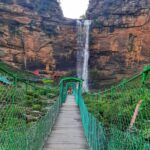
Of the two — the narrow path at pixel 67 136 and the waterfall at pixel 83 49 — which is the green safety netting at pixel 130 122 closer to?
the narrow path at pixel 67 136

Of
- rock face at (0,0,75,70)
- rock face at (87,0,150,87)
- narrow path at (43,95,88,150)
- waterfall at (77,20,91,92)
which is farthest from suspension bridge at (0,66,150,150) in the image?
waterfall at (77,20,91,92)

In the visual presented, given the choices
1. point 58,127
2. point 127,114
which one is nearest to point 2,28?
point 58,127

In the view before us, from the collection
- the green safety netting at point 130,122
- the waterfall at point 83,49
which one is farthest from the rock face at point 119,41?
the green safety netting at point 130,122

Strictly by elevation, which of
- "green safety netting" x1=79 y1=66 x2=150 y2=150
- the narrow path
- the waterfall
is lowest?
the narrow path

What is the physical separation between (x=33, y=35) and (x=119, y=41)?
6746 mm

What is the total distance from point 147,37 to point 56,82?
25.3 feet

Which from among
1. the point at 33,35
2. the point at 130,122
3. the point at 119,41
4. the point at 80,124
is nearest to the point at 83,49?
the point at 119,41

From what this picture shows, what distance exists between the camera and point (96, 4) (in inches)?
1088

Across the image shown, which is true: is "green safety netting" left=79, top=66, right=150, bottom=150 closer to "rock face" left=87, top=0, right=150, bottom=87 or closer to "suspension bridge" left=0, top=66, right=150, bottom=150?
"suspension bridge" left=0, top=66, right=150, bottom=150

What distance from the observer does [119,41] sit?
24578 millimetres

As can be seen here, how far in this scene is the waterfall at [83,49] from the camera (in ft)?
84.3

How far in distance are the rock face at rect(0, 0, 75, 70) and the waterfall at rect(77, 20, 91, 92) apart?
61cm

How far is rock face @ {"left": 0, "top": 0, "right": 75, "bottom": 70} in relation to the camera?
24078 millimetres

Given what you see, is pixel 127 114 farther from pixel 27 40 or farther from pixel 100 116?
pixel 27 40
